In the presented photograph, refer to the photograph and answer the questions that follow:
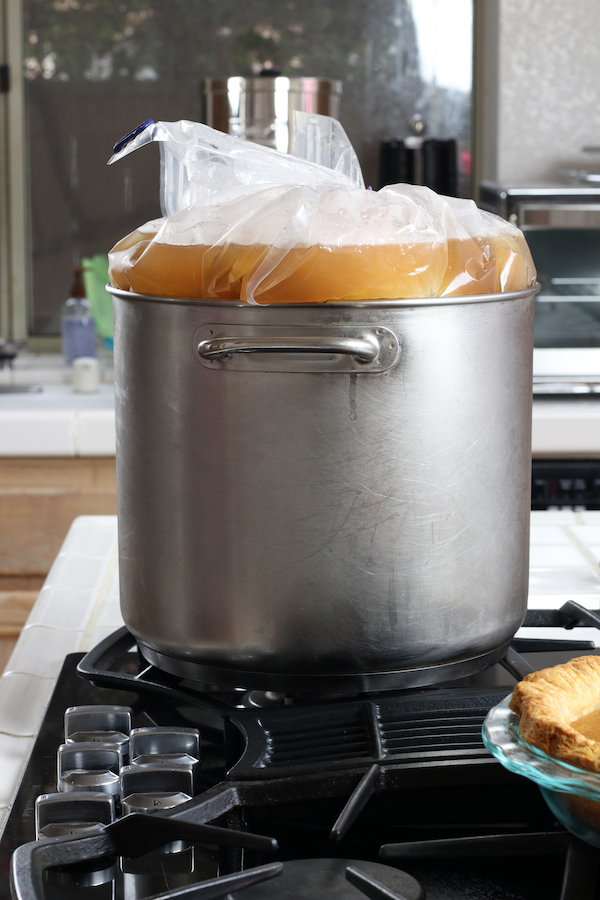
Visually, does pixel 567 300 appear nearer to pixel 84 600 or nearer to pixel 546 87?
pixel 546 87

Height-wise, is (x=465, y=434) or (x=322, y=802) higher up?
(x=465, y=434)

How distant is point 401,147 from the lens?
2455 mm

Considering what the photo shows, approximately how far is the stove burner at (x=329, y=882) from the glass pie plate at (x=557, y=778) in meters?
0.07

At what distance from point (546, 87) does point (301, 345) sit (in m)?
1.99

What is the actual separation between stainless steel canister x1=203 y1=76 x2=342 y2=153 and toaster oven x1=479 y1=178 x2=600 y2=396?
474 mm

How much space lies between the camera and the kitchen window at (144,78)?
8.07 ft

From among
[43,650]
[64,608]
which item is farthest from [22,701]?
[64,608]

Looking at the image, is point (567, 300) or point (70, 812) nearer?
point (70, 812)

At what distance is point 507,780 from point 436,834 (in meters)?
0.04

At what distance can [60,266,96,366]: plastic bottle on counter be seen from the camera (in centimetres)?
237

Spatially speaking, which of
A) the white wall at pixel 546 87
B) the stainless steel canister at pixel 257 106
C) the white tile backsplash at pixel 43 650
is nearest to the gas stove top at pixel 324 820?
the white tile backsplash at pixel 43 650

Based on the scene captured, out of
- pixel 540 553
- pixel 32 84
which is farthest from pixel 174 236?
pixel 32 84

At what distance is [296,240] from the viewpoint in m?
0.55

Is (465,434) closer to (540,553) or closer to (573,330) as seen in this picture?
(540,553)
